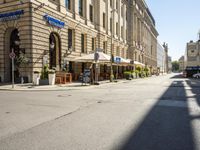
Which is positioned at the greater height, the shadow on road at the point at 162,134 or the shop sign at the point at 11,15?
the shop sign at the point at 11,15

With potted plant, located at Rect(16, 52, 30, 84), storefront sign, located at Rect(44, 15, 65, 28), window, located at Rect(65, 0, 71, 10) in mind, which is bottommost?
potted plant, located at Rect(16, 52, 30, 84)

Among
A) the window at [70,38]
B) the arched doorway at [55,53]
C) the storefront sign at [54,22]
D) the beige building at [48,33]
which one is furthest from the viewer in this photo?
the window at [70,38]

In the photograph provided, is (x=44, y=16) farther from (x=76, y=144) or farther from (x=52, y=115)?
(x=76, y=144)

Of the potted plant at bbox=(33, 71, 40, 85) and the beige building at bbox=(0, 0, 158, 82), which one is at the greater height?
the beige building at bbox=(0, 0, 158, 82)

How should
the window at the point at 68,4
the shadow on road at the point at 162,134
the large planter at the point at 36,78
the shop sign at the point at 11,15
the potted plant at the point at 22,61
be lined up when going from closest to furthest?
the shadow on road at the point at 162,134 < the large planter at the point at 36,78 < the potted plant at the point at 22,61 < the shop sign at the point at 11,15 < the window at the point at 68,4

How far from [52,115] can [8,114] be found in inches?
56.8

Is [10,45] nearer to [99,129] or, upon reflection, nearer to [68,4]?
[68,4]

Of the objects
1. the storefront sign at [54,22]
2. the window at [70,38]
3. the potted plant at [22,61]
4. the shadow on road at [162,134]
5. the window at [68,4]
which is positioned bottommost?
the shadow on road at [162,134]

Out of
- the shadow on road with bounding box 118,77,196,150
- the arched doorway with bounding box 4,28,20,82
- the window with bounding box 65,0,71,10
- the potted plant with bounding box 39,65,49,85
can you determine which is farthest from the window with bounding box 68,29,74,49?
the shadow on road with bounding box 118,77,196,150

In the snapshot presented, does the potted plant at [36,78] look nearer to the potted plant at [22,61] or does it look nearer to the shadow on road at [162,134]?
the potted plant at [22,61]

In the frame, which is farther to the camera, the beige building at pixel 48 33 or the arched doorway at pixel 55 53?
the arched doorway at pixel 55 53

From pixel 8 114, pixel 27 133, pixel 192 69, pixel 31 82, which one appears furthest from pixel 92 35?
pixel 192 69

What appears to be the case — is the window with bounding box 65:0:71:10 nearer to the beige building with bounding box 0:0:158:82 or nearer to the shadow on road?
the beige building with bounding box 0:0:158:82

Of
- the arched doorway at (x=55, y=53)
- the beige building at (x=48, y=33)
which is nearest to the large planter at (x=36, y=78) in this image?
the beige building at (x=48, y=33)
